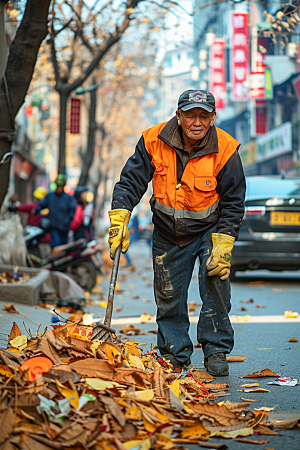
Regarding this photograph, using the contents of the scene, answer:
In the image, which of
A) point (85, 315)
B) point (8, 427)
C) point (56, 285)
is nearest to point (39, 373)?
point (8, 427)

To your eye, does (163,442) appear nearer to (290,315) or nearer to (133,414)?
(133,414)

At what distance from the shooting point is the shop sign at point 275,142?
25.5 m

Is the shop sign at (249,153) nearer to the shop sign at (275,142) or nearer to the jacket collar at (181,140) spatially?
the shop sign at (275,142)

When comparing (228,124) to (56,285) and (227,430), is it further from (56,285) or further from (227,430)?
(227,430)

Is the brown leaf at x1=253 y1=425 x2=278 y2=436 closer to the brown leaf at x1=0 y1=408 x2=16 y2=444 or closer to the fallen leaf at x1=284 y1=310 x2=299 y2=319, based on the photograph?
the brown leaf at x1=0 y1=408 x2=16 y2=444

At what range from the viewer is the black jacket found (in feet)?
13.9

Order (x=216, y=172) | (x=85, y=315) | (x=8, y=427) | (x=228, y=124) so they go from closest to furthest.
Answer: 1. (x=8, y=427)
2. (x=216, y=172)
3. (x=85, y=315)
4. (x=228, y=124)

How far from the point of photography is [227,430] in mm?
2967

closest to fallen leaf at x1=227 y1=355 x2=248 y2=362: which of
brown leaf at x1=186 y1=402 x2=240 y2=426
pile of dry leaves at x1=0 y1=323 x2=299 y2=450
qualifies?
pile of dry leaves at x1=0 y1=323 x2=299 y2=450

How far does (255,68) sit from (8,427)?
2420cm

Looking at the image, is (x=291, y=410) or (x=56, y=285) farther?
(x=56, y=285)

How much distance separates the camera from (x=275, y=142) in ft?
90.7

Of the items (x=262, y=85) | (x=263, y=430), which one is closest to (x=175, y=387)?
(x=263, y=430)

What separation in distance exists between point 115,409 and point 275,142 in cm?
2584
